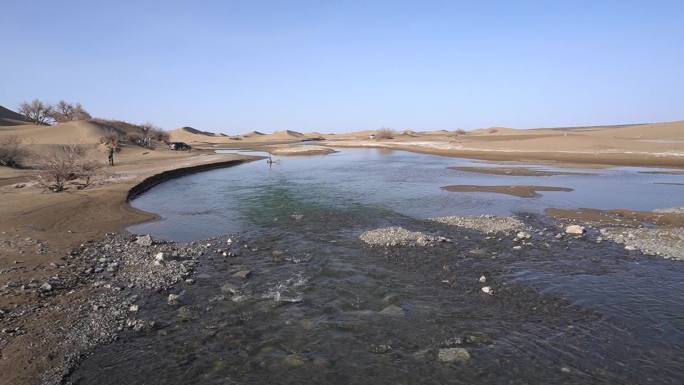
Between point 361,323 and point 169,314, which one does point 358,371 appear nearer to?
point 361,323

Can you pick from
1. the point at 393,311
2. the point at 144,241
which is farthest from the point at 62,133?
the point at 393,311

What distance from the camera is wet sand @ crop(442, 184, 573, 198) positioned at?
820 inches

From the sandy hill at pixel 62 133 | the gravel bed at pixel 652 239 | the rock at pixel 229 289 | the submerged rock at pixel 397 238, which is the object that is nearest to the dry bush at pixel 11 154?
the sandy hill at pixel 62 133

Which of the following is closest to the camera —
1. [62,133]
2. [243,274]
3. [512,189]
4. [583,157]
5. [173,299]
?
[173,299]

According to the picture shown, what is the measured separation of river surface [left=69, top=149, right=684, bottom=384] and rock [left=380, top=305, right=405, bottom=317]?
0.05 meters

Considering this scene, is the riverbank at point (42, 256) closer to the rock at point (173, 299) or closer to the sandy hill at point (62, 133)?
the rock at point (173, 299)

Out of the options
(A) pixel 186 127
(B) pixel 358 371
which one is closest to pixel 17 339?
(B) pixel 358 371

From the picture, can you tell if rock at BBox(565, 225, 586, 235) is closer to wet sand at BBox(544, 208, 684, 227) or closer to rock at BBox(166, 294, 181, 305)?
wet sand at BBox(544, 208, 684, 227)

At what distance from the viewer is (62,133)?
50531mm

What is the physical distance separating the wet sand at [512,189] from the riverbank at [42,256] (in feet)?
53.2

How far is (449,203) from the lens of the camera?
62.2 feet

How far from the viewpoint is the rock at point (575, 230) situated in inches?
511

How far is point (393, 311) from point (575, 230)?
8.40 metres

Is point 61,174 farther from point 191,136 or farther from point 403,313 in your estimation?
point 191,136
